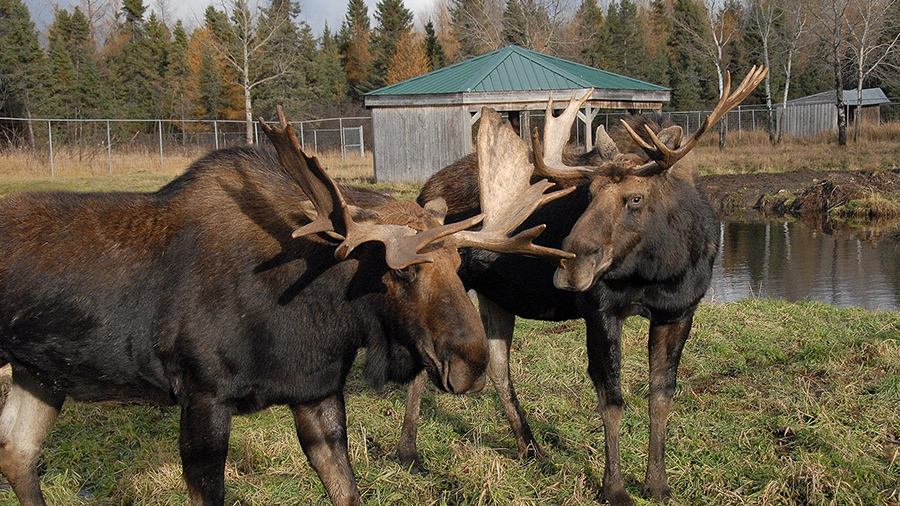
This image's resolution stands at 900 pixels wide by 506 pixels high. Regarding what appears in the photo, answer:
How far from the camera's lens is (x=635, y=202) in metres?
4.53

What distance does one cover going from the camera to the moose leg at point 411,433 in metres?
4.99

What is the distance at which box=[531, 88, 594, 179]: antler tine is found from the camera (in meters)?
4.94

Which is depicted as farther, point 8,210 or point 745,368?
point 745,368

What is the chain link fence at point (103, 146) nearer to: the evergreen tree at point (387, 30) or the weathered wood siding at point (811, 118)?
the evergreen tree at point (387, 30)

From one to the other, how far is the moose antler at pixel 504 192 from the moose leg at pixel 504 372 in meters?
1.05

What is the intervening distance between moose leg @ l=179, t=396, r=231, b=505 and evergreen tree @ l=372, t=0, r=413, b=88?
55.2m

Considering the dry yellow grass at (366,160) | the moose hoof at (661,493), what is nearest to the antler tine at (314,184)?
the moose hoof at (661,493)

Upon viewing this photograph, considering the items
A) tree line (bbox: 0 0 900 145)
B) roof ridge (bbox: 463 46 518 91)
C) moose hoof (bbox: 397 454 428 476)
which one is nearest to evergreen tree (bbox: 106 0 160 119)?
tree line (bbox: 0 0 900 145)

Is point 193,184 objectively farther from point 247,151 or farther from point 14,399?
point 14,399

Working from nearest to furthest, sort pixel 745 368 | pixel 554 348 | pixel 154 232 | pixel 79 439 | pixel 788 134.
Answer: pixel 154 232, pixel 79 439, pixel 745 368, pixel 554 348, pixel 788 134

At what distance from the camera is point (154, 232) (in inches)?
154

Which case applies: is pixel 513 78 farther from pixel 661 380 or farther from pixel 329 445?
pixel 329 445

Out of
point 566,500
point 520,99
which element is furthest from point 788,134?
point 566,500

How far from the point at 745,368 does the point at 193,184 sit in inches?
178
